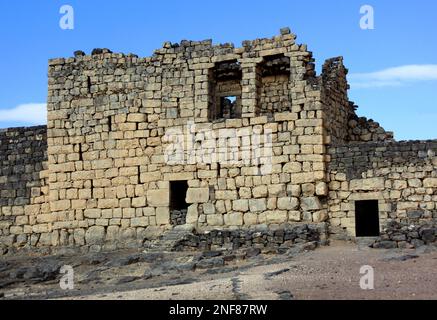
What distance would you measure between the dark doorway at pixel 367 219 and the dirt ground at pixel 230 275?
13.6 ft

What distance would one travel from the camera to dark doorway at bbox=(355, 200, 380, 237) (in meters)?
19.3

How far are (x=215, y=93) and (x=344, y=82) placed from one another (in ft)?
12.0

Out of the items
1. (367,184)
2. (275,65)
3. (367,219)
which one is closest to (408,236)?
(367,184)

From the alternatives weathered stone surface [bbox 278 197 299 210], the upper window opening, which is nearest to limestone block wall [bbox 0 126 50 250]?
the upper window opening

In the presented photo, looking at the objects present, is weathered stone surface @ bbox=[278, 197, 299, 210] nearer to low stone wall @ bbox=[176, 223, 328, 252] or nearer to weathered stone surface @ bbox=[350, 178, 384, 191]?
low stone wall @ bbox=[176, 223, 328, 252]

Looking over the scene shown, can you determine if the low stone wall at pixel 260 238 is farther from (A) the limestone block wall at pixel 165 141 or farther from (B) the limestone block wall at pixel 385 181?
(B) the limestone block wall at pixel 385 181

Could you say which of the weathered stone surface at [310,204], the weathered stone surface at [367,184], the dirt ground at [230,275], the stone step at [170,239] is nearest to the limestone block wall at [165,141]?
the weathered stone surface at [310,204]

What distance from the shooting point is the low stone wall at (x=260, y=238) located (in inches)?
602

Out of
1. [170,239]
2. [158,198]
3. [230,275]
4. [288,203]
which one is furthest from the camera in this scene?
[158,198]

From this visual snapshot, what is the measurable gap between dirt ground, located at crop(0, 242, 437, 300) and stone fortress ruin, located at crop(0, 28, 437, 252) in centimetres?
102

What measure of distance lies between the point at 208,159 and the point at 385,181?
14.6 ft

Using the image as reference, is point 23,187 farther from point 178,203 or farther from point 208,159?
point 208,159

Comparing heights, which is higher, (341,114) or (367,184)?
(341,114)

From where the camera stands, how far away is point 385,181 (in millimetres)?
15508
